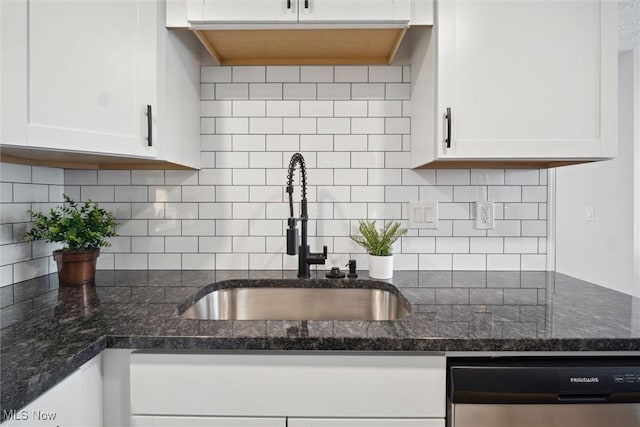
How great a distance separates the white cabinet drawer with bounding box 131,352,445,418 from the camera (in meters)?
0.85

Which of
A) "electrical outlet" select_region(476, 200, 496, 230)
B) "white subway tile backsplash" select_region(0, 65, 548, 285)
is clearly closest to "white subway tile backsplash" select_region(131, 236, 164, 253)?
"white subway tile backsplash" select_region(0, 65, 548, 285)

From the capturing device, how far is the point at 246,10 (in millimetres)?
1222

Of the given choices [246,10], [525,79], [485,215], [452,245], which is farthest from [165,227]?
[525,79]

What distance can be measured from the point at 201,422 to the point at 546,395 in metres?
0.88

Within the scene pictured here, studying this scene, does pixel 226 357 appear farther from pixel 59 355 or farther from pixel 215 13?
pixel 215 13

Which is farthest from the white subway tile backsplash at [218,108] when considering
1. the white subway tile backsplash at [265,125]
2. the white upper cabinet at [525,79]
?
the white upper cabinet at [525,79]

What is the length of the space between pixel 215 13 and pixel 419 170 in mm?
1069

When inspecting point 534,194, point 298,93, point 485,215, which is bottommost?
point 485,215

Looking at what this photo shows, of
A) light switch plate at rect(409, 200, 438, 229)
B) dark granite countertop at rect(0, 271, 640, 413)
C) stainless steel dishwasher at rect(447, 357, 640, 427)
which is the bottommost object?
stainless steel dishwasher at rect(447, 357, 640, 427)

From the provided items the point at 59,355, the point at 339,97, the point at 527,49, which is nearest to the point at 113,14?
the point at 339,97

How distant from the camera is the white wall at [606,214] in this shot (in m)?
2.86

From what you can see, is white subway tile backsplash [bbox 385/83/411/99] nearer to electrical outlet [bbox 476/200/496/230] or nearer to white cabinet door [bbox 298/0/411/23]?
white cabinet door [bbox 298/0/411/23]

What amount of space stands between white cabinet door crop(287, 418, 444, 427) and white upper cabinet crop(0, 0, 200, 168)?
1.00 m

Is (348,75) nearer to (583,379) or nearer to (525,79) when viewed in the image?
(525,79)
